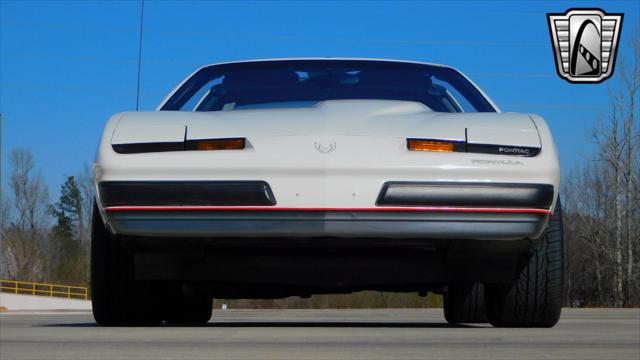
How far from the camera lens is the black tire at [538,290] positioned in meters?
4.05

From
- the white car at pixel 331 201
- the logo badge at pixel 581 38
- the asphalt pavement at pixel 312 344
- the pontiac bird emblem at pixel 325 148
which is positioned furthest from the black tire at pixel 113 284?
the logo badge at pixel 581 38

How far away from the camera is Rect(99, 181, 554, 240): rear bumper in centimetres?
344

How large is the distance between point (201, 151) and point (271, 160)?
26 cm

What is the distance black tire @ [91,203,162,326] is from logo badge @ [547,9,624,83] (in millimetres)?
13716

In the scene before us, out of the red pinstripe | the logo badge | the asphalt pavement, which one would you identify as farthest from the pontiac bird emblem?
the logo badge

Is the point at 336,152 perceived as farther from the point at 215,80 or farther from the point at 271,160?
the point at 215,80

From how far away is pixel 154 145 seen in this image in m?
3.57

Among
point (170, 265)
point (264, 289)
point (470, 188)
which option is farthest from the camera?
point (264, 289)

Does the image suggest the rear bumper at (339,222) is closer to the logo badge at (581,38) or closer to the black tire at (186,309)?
the black tire at (186,309)

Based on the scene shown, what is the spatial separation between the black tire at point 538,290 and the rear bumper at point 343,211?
1.51ft

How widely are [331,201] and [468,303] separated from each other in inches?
68.3

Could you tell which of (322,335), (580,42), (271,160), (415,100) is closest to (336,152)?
(271,160)

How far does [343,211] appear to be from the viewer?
11.2 ft

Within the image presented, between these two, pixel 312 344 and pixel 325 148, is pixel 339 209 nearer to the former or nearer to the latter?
pixel 325 148
